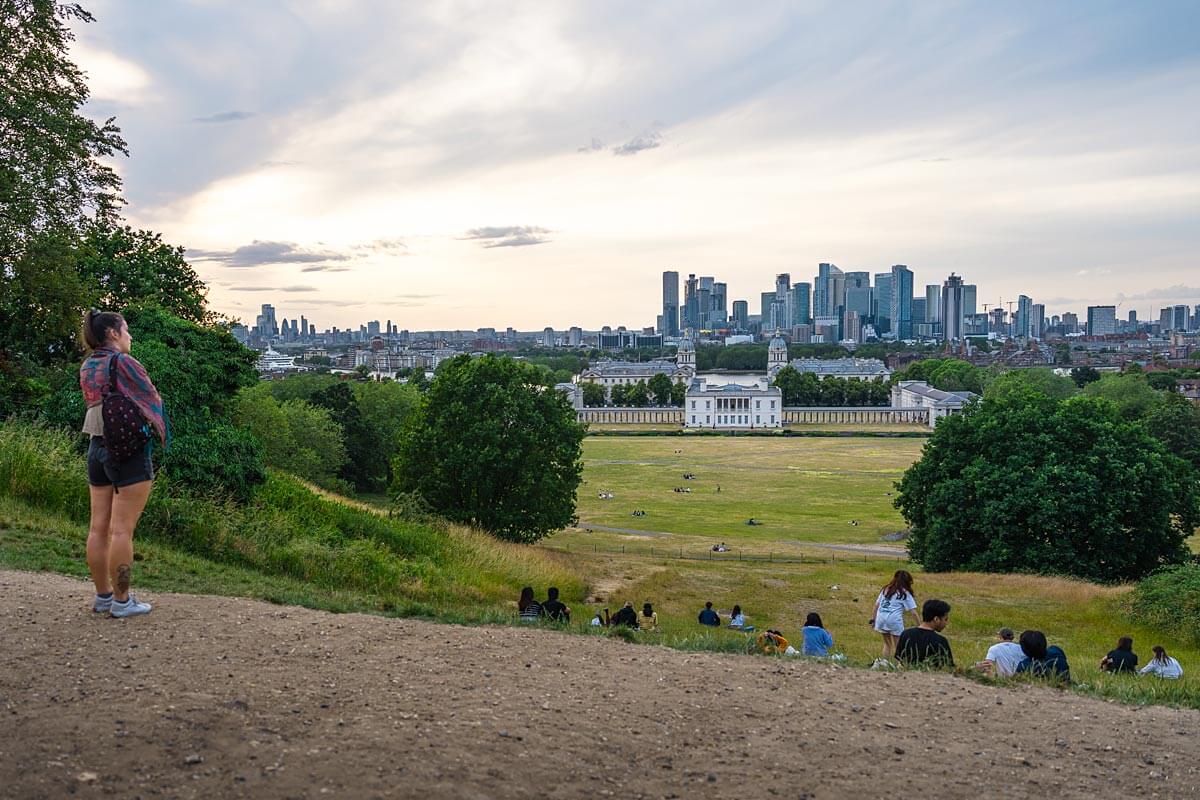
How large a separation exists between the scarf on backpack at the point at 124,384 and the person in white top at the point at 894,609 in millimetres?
6330

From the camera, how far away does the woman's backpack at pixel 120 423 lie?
5.94 metres

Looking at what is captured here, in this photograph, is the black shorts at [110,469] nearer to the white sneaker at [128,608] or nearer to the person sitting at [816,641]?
the white sneaker at [128,608]

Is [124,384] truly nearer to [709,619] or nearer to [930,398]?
[709,619]

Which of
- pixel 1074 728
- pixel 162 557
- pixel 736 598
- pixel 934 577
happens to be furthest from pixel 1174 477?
pixel 162 557

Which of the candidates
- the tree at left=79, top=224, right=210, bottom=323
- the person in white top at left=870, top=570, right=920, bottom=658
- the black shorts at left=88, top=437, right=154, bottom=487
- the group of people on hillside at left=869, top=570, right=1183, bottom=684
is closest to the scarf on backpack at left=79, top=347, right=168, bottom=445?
the black shorts at left=88, top=437, right=154, bottom=487

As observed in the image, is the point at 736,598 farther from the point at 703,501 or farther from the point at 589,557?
the point at 703,501

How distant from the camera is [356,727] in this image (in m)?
4.87

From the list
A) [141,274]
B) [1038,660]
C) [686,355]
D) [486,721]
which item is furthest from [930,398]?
[486,721]

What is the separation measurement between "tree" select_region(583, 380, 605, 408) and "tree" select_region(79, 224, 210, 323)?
106615 millimetres

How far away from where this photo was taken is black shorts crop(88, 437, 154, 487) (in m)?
6.05

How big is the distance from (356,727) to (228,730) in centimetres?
63

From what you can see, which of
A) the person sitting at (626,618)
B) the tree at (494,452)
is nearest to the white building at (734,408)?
the tree at (494,452)

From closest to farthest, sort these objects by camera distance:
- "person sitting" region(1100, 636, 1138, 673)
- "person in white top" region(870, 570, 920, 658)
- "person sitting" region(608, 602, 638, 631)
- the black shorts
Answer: the black shorts
"person in white top" region(870, 570, 920, 658)
"person sitting" region(1100, 636, 1138, 673)
"person sitting" region(608, 602, 638, 631)

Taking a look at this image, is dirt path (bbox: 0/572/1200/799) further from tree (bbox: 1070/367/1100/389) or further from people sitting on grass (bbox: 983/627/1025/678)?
tree (bbox: 1070/367/1100/389)
